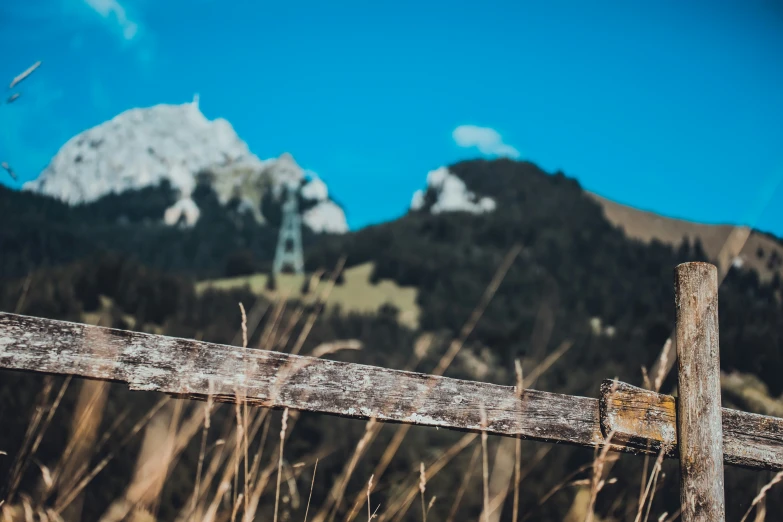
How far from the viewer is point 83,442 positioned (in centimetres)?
167

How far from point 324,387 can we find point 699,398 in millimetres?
1310

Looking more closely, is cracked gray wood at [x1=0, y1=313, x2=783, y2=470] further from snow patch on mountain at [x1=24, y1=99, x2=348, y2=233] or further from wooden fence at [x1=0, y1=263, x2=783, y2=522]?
snow patch on mountain at [x1=24, y1=99, x2=348, y2=233]

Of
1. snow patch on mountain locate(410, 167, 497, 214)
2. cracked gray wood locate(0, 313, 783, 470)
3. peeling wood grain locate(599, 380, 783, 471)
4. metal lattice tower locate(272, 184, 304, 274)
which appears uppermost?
snow patch on mountain locate(410, 167, 497, 214)

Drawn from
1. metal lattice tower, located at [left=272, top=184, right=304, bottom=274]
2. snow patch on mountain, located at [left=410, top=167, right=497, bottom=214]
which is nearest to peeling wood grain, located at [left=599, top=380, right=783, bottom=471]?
metal lattice tower, located at [left=272, top=184, right=304, bottom=274]

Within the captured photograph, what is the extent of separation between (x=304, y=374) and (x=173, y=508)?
10707 millimetres

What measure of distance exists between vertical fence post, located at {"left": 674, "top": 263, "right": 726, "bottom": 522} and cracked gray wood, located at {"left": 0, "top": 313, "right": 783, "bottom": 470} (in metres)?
0.10

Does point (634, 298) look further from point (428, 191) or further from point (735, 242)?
point (735, 242)

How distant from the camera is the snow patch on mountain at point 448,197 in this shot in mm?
81188

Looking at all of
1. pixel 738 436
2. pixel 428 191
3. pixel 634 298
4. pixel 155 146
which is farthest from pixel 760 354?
pixel 155 146

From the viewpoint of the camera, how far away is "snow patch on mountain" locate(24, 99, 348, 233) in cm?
11138

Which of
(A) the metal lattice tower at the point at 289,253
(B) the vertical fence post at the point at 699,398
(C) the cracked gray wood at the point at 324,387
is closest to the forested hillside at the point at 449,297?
(C) the cracked gray wood at the point at 324,387

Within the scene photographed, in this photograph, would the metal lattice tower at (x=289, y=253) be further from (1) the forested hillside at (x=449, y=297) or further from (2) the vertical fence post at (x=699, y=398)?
(2) the vertical fence post at (x=699, y=398)

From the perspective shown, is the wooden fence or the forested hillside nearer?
the wooden fence

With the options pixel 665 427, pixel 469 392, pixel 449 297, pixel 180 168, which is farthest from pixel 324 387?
pixel 180 168
